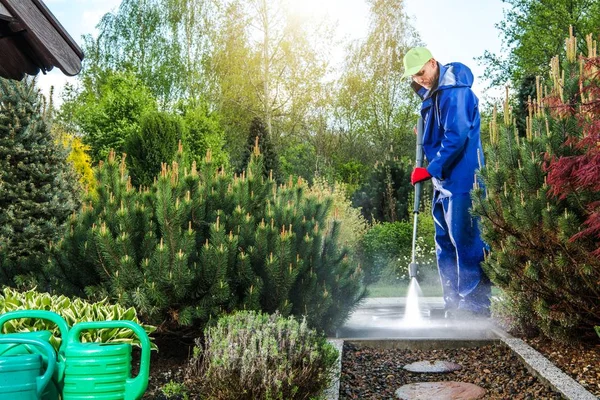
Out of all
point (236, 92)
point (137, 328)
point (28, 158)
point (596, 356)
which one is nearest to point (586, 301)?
point (596, 356)

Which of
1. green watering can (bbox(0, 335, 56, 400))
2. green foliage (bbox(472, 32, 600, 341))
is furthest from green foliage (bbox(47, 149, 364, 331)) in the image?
green watering can (bbox(0, 335, 56, 400))

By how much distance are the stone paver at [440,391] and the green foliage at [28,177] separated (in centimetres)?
484

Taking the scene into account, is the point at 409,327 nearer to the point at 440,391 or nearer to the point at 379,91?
the point at 440,391

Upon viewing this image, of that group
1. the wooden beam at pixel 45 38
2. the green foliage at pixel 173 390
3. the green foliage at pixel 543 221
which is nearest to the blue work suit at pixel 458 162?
the green foliage at pixel 543 221

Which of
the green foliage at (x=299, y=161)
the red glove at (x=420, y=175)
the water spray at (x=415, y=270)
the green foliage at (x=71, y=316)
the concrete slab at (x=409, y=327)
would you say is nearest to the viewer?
the green foliage at (x=71, y=316)

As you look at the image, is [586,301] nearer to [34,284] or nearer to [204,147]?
[34,284]

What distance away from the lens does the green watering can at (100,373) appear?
2797 mm

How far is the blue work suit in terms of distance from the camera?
21.0 ft

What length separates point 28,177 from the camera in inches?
326

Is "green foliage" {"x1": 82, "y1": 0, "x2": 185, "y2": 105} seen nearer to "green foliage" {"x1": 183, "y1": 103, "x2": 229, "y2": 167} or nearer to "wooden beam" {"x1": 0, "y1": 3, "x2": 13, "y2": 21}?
"green foliage" {"x1": 183, "y1": 103, "x2": 229, "y2": 167}

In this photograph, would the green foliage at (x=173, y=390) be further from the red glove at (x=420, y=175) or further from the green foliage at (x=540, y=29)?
the green foliage at (x=540, y=29)

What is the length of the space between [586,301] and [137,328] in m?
3.58

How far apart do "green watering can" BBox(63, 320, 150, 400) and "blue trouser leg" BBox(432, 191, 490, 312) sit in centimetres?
421

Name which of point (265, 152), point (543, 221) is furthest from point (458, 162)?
point (265, 152)
